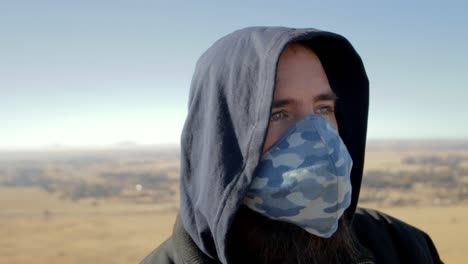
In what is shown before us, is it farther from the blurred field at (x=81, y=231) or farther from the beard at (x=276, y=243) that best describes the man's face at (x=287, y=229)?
the blurred field at (x=81, y=231)

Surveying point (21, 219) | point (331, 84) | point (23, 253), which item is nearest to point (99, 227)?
point (23, 253)

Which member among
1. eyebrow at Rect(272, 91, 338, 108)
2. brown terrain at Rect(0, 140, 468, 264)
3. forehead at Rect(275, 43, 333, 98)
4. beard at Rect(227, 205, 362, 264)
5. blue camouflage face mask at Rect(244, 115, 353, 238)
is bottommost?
brown terrain at Rect(0, 140, 468, 264)

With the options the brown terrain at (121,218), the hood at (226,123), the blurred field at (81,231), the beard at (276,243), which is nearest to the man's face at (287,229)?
the beard at (276,243)

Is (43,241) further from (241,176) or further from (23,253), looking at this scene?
(241,176)

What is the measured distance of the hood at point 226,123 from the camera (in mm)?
1884

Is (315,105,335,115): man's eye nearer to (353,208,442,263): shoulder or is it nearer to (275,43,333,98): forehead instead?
(275,43,333,98): forehead

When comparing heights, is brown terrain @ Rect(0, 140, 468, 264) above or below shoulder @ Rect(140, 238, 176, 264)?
below

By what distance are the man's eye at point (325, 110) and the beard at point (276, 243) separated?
1.64ft

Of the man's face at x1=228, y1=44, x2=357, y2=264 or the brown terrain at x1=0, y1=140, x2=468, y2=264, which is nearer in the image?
the man's face at x1=228, y1=44, x2=357, y2=264

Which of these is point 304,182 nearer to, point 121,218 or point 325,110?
point 325,110

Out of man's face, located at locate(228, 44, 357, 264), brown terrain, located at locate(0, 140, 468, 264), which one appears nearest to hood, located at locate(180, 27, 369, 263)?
man's face, located at locate(228, 44, 357, 264)

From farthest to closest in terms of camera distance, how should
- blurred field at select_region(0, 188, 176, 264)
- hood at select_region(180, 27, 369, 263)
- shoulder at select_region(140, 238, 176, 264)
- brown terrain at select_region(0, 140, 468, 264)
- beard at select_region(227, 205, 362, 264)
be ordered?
1. brown terrain at select_region(0, 140, 468, 264)
2. blurred field at select_region(0, 188, 176, 264)
3. shoulder at select_region(140, 238, 176, 264)
4. beard at select_region(227, 205, 362, 264)
5. hood at select_region(180, 27, 369, 263)

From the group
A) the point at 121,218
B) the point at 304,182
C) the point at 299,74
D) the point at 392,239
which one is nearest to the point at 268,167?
the point at 304,182

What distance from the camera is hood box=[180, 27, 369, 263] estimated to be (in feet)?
6.18
